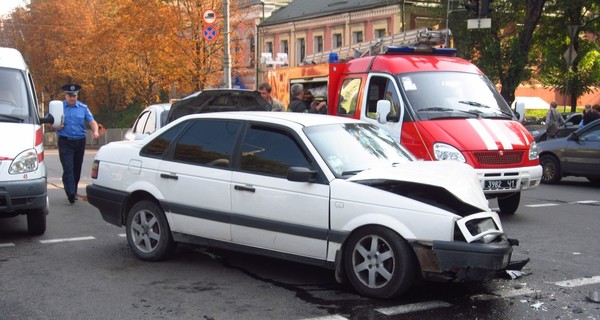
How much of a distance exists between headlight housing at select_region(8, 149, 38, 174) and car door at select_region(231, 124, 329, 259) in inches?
113

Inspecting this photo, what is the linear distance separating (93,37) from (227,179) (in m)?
35.9

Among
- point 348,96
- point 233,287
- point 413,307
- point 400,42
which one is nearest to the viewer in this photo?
point 413,307

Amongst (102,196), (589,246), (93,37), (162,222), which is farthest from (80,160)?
(93,37)

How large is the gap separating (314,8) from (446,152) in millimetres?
43245

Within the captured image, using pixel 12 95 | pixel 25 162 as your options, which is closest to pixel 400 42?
pixel 12 95

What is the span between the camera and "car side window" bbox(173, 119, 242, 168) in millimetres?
6758

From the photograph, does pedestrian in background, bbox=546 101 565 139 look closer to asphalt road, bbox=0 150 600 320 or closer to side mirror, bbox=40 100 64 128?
asphalt road, bbox=0 150 600 320

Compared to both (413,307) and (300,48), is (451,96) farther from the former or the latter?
(300,48)

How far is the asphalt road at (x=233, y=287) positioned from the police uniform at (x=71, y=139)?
263 centimetres

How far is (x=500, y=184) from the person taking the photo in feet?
31.7

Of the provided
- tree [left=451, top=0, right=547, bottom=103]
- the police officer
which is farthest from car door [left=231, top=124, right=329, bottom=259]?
tree [left=451, top=0, right=547, bottom=103]

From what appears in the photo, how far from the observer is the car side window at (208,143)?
22.2ft

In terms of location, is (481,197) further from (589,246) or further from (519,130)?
(519,130)

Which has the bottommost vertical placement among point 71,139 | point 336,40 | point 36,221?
point 36,221
